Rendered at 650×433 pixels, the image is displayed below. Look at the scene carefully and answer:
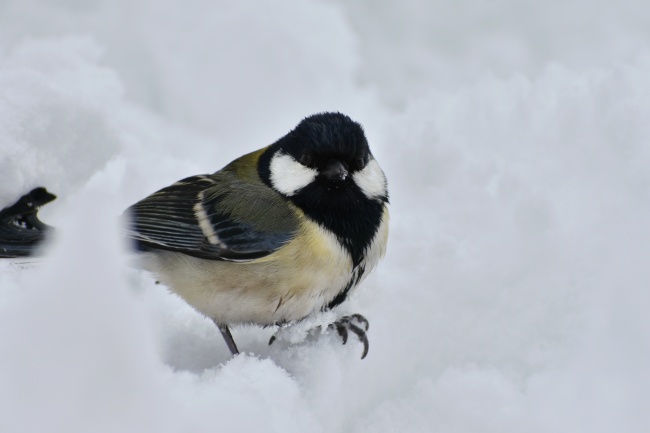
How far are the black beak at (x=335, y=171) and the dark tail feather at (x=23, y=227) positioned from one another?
0.94m

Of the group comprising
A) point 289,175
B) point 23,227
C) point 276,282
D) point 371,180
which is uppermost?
point 371,180

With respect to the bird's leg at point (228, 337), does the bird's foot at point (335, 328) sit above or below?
above

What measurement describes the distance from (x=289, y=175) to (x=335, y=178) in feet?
0.59

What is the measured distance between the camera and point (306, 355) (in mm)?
2398

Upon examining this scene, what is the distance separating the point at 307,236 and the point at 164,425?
80cm

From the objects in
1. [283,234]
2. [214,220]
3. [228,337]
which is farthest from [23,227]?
[283,234]

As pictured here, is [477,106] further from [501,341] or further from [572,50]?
[501,341]

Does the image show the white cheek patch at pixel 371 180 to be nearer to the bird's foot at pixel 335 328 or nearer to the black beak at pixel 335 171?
the black beak at pixel 335 171

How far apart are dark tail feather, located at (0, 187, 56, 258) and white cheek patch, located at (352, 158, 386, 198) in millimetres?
1018

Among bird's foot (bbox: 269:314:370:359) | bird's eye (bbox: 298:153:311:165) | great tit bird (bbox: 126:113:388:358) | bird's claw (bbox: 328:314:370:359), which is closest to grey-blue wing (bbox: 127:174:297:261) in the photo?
great tit bird (bbox: 126:113:388:358)

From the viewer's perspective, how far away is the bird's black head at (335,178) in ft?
7.61

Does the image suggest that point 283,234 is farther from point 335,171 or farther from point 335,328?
point 335,328

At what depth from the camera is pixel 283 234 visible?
2336 mm

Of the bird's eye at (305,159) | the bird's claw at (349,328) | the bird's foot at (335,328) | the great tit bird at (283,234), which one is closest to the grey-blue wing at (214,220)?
the great tit bird at (283,234)
